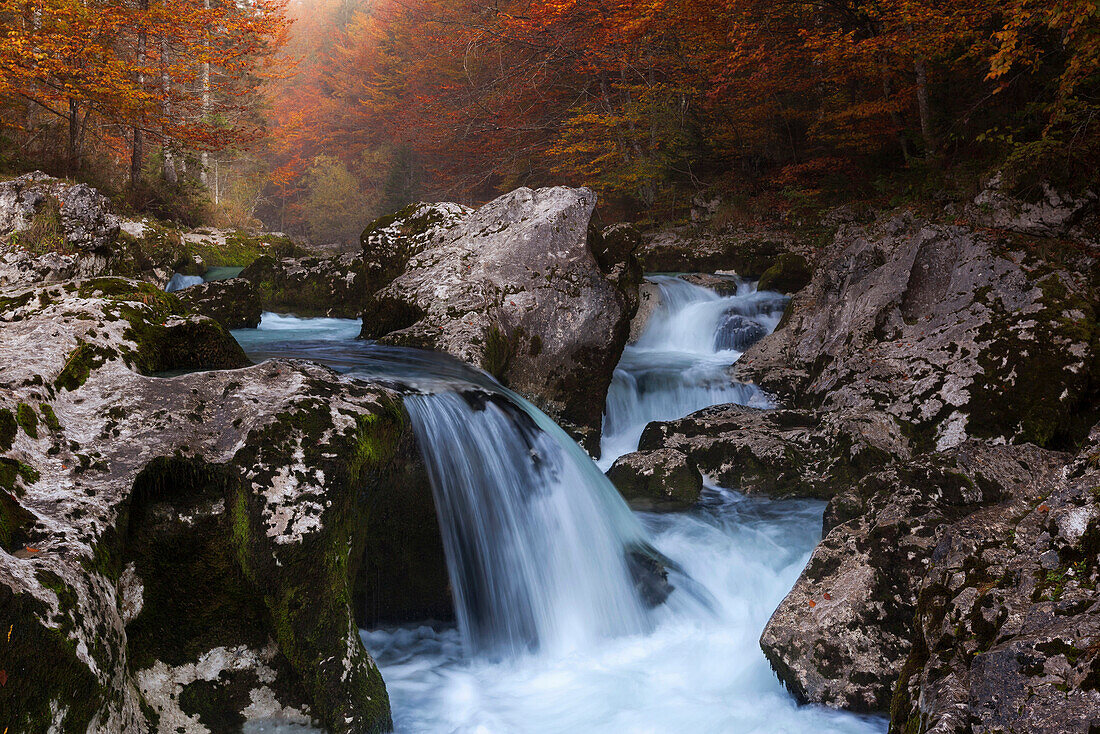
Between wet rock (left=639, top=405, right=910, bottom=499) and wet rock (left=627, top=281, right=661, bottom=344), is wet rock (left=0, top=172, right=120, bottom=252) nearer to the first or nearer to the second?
wet rock (left=639, top=405, right=910, bottom=499)

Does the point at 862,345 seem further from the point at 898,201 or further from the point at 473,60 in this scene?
the point at 473,60

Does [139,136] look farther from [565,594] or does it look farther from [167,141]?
[565,594]

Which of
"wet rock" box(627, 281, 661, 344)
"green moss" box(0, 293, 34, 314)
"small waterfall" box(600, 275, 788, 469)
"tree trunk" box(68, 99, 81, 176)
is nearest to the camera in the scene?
"green moss" box(0, 293, 34, 314)

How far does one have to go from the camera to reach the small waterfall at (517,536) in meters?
4.54

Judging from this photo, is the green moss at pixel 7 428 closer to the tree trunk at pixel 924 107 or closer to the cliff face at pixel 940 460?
the cliff face at pixel 940 460

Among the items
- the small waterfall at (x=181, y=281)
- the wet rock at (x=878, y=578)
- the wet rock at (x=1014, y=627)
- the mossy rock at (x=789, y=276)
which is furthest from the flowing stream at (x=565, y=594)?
the mossy rock at (x=789, y=276)

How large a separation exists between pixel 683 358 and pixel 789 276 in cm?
360

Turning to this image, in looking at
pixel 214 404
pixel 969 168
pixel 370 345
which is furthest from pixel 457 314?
pixel 969 168

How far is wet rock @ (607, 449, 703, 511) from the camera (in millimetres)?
6453

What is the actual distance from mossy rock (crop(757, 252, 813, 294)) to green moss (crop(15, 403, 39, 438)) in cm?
1251

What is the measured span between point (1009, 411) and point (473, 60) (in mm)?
22912

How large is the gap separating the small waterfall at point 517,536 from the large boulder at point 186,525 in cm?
107

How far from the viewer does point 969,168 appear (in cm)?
1236

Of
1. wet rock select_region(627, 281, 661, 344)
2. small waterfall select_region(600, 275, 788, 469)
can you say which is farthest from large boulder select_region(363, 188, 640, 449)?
wet rock select_region(627, 281, 661, 344)
